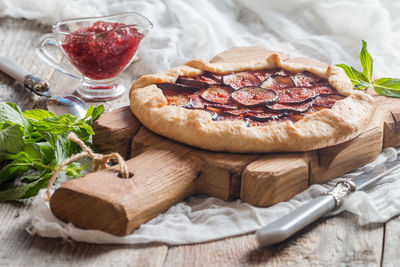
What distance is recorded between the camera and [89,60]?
3.71m

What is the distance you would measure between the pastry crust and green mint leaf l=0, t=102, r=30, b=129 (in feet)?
1.94

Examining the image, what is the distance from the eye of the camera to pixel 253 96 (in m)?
3.09

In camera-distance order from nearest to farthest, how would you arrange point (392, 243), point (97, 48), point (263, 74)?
point (392, 243)
point (263, 74)
point (97, 48)

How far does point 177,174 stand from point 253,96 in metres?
0.80

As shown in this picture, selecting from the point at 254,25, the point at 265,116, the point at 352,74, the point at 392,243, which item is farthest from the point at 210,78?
the point at 254,25

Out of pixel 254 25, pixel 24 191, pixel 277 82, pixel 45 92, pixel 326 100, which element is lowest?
pixel 45 92

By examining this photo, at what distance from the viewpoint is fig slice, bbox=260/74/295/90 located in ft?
10.7

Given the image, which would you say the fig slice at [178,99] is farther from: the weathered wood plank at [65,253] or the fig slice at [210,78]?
the weathered wood plank at [65,253]

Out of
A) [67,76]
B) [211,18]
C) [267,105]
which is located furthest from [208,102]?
[211,18]

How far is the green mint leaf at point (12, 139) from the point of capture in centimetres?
261

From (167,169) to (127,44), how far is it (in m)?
1.47

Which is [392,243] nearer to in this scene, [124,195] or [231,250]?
[231,250]

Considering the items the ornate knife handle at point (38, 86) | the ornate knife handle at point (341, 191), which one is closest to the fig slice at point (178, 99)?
the ornate knife handle at point (341, 191)

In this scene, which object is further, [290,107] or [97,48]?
[97,48]
